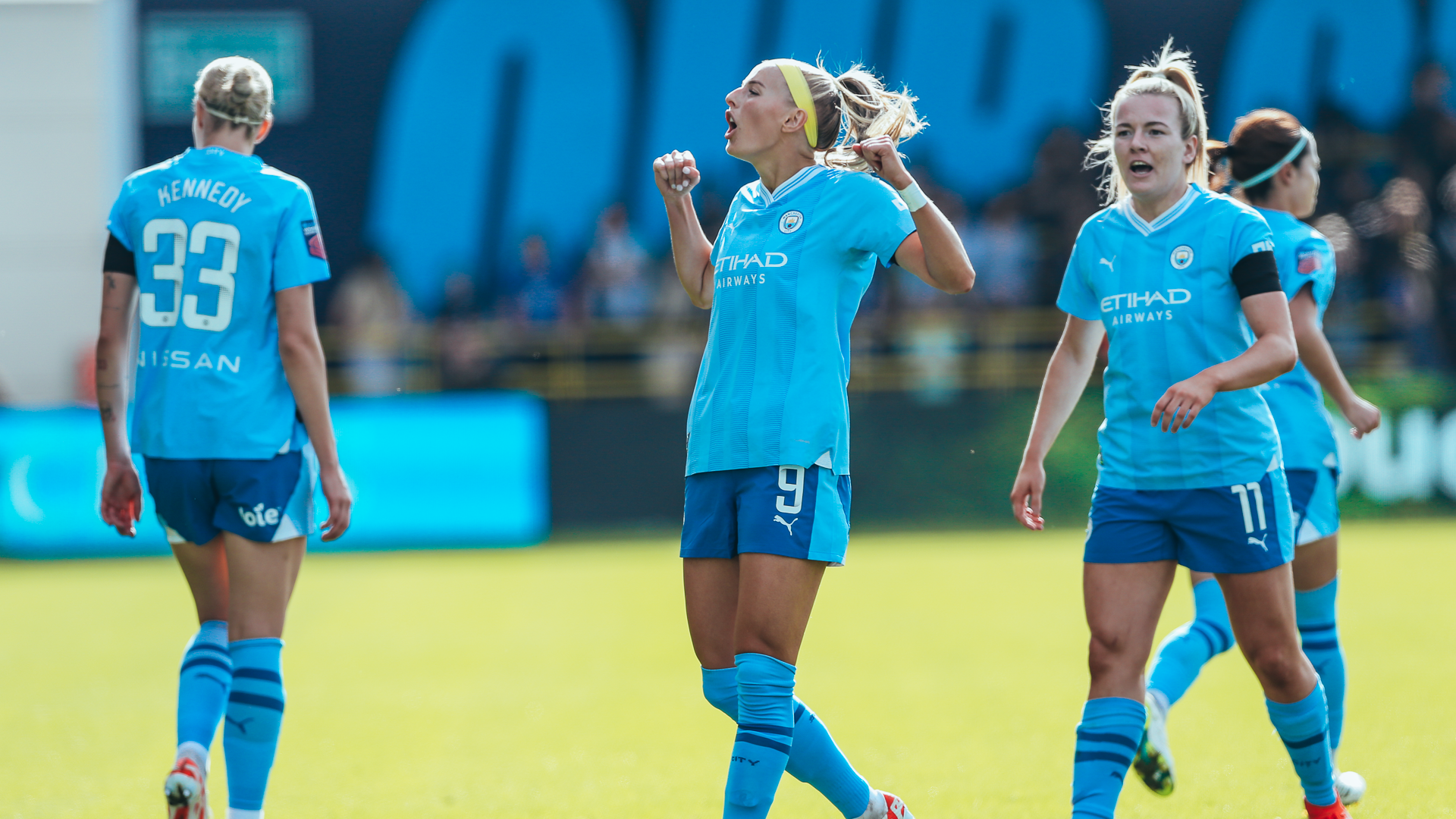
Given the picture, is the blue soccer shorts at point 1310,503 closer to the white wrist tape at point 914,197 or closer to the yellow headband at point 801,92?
the white wrist tape at point 914,197

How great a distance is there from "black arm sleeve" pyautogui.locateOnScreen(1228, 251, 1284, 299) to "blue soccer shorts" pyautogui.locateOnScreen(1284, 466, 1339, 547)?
40.1 inches

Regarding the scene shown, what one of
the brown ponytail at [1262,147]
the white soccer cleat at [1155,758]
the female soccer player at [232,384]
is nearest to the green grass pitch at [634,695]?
the white soccer cleat at [1155,758]

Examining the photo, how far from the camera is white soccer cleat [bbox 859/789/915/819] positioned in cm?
407

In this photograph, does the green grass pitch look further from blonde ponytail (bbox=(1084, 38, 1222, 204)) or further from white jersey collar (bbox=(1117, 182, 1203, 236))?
blonde ponytail (bbox=(1084, 38, 1222, 204))

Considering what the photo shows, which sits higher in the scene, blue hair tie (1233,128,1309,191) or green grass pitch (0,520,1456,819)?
blue hair tie (1233,128,1309,191)

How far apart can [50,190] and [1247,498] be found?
20560 mm

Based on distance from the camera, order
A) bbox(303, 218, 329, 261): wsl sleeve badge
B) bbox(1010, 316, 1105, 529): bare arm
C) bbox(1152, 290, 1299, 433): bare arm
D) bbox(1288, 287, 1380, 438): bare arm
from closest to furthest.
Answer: bbox(1152, 290, 1299, 433): bare arm < bbox(1010, 316, 1105, 529): bare arm < bbox(303, 218, 329, 261): wsl sleeve badge < bbox(1288, 287, 1380, 438): bare arm

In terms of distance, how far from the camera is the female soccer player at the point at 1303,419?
4.61m

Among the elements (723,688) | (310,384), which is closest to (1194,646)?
(723,688)

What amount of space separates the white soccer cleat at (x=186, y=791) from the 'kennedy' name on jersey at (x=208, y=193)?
1.55 metres

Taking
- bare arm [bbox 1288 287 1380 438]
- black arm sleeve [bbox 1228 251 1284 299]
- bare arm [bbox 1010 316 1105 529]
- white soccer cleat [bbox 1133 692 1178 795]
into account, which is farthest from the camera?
white soccer cleat [bbox 1133 692 1178 795]

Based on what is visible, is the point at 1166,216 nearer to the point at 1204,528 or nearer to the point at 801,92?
the point at 1204,528

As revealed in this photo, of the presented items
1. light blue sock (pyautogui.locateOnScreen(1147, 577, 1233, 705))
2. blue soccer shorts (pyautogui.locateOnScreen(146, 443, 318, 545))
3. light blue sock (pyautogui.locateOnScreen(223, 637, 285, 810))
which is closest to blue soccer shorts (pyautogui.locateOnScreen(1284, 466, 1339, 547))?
light blue sock (pyautogui.locateOnScreen(1147, 577, 1233, 705))

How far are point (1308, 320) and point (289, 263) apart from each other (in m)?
3.03
